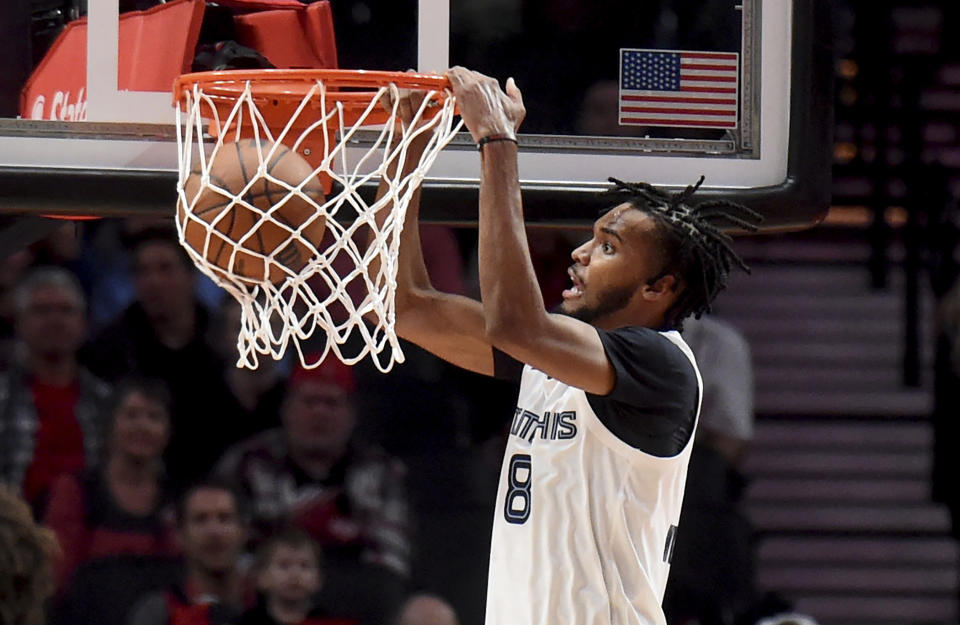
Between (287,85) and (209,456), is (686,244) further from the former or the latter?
(209,456)

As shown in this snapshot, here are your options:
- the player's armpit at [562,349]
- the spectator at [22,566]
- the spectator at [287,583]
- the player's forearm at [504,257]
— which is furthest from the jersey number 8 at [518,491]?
the spectator at [287,583]

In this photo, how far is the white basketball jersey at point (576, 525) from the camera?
2916 millimetres

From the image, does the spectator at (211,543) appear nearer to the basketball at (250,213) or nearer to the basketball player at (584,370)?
the basketball player at (584,370)

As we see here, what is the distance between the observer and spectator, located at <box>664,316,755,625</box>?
5.25m

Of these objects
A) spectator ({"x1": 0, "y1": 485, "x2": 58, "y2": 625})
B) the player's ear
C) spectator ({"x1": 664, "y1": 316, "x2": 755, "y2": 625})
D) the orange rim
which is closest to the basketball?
the orange rim

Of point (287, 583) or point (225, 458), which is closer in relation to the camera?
point (287, 583)

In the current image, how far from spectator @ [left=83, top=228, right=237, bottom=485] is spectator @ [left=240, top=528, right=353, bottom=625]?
0.36m

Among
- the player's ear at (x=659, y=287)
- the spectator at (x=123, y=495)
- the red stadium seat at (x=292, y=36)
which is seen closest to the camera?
the player's ear at (x=659, y=287)

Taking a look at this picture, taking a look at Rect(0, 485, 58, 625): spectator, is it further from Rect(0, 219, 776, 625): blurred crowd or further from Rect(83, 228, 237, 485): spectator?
Rect(83, 228, 237, 485): spectator

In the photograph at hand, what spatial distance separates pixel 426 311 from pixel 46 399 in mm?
2153

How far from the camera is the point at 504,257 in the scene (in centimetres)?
269

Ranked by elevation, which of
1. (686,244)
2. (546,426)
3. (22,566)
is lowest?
(22,566)

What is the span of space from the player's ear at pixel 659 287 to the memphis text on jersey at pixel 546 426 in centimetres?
28

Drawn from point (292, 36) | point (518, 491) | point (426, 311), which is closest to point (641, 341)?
point (518, 491)
